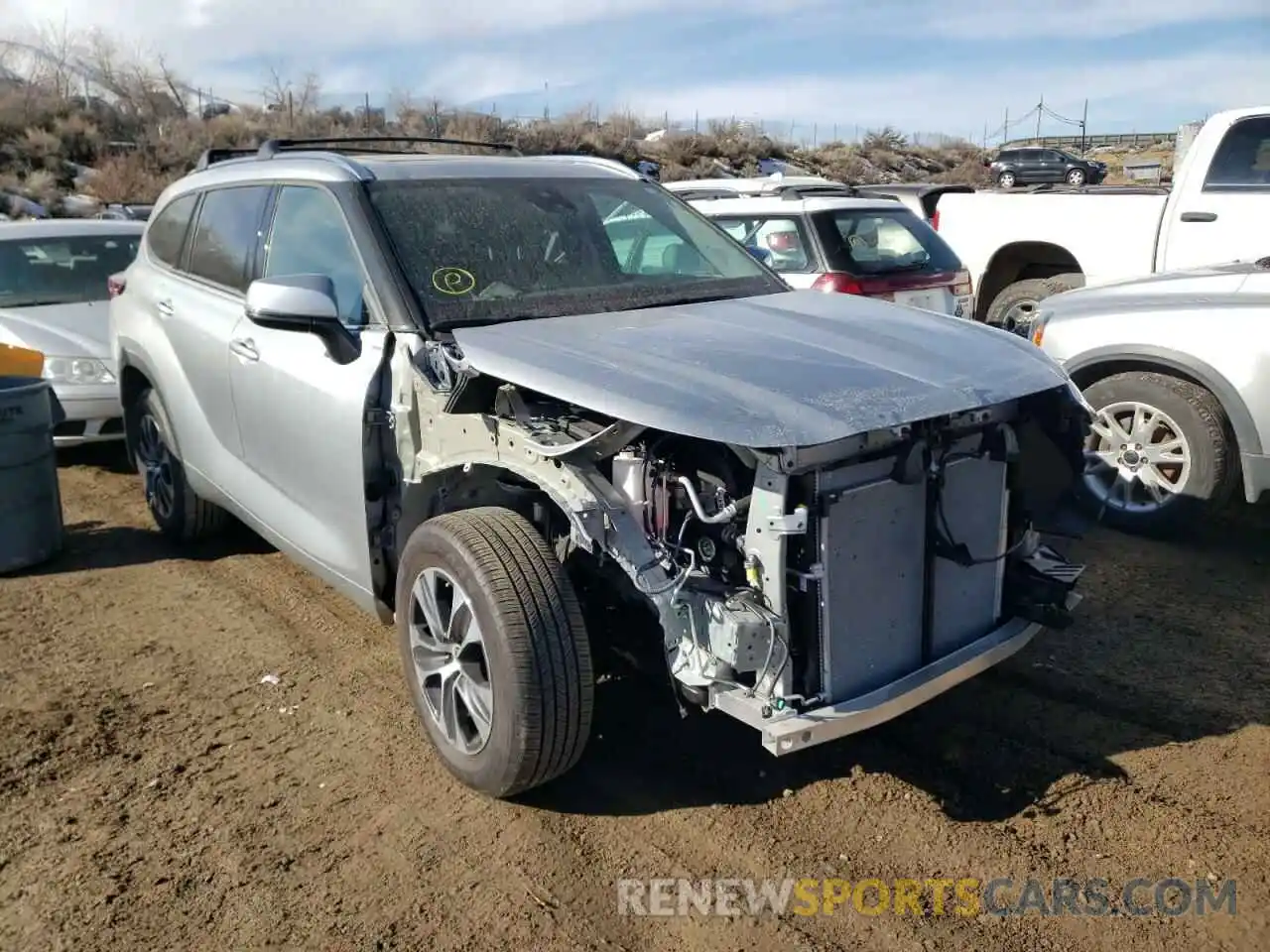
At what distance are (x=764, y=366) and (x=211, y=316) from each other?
282 centimetres

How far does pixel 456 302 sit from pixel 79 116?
2930cm

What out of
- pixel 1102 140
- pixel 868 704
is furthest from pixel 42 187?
pixel 1102 140

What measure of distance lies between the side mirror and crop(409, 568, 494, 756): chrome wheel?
0.91 meters

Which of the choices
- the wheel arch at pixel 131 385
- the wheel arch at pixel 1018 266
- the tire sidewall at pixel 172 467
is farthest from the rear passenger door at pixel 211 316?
the wheel arch at pixel 1018 266

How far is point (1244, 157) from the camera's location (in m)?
7.60

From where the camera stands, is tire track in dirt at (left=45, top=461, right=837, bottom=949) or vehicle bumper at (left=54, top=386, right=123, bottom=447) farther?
vehicle bumper at (left=54, top=386, right=123, bottom=447)

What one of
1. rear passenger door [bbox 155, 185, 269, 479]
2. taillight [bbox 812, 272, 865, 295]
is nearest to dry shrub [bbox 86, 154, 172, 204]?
taillight [bbox 812, 272, 865, 295]

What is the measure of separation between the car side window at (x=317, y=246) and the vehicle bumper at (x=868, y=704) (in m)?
1.97

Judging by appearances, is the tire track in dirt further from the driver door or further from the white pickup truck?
the white pickup truck

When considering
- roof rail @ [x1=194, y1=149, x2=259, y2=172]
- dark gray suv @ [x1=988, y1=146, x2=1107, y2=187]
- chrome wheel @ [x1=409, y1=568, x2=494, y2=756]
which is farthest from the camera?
dark gray suv @ [x1=988, y1=146, x2=1107, y2=187]

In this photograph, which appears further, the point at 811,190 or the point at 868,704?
the point at 811,190

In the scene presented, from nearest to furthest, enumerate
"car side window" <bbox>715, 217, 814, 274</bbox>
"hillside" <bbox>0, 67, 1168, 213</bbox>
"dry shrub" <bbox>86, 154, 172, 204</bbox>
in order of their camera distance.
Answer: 1. "car side window" <bbox>715, 217, 814, 274</bbox>
2. "dry shrub" <bbox>86, 154, 172, 204</bbox>
3. "hillside" <bbox>0, 67, 1168, 213</bbox>

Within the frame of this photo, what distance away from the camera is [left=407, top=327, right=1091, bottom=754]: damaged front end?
2.84 metres

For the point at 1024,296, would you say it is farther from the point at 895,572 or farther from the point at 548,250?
the point at 895,572
